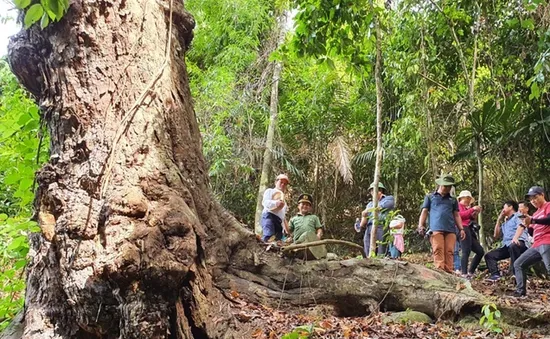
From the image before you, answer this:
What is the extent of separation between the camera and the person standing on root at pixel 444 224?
6969 millimetres

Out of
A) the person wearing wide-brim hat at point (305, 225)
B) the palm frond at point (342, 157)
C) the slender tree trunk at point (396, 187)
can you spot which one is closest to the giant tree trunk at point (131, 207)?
the person wearing wide-brim hat at point (305, 225)

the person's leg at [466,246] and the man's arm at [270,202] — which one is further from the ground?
the man's arm at [270,202]

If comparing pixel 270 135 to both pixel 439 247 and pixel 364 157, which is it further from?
pixel 439 247

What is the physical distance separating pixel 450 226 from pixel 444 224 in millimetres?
97

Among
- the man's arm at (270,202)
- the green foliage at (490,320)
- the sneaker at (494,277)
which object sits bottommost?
the green foliage at (490,320)

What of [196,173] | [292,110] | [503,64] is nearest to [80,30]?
[196,173]

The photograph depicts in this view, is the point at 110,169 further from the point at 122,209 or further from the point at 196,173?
the point at 196,173

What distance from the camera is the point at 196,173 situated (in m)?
3.81

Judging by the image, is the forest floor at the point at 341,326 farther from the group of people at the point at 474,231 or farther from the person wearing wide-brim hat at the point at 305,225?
the person wearing wide-brim hat at the point at 305,225

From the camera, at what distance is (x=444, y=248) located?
23.1 ft

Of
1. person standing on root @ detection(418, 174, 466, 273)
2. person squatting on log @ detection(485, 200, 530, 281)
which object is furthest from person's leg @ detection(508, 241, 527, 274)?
person standing on root @ detection(418, 174, 466, 273)

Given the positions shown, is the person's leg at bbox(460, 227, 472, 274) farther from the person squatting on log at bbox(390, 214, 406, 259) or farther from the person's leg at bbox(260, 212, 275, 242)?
the person's leg at bbox(260, 212, 275, 242)

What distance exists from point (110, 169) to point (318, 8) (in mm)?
3486

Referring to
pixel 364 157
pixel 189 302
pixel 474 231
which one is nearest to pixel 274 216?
pixel 474 231
